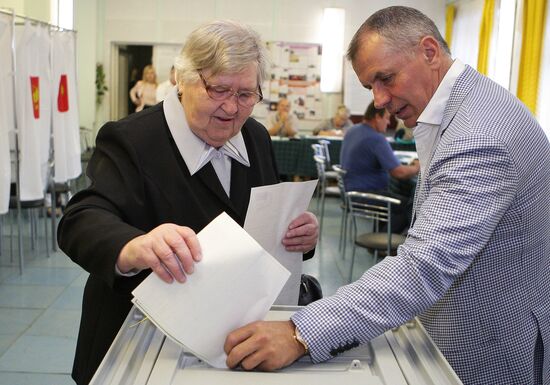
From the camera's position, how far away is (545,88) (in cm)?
869

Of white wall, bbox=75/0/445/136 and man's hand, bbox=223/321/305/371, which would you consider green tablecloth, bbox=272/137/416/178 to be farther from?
man's hand, bbox=223/321/305/371

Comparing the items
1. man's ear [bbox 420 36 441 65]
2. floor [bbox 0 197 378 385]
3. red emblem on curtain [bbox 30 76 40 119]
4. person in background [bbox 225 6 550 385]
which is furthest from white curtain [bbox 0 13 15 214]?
man's ear [bbox 420 36 441 65]

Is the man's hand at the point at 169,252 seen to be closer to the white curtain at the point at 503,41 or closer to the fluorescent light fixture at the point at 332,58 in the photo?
the white curtain at the point at 503,41

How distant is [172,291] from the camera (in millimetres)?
1050

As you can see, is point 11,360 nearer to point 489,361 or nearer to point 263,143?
point 263,143

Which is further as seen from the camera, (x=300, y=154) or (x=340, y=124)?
(x=340, y=124)

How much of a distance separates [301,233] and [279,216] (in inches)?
3.6

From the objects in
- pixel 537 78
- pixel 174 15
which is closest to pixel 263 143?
pixel 537 78

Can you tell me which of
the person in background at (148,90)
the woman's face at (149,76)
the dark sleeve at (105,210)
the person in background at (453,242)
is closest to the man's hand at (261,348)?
the person in background at (453,242)

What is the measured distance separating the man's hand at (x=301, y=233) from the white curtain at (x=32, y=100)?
13.7ft

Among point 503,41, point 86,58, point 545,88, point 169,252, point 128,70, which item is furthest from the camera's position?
point 128,70

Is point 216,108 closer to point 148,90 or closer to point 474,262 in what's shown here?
point 474,262

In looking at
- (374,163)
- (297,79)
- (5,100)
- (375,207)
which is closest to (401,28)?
(375,207)

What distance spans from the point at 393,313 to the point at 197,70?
670 mm
